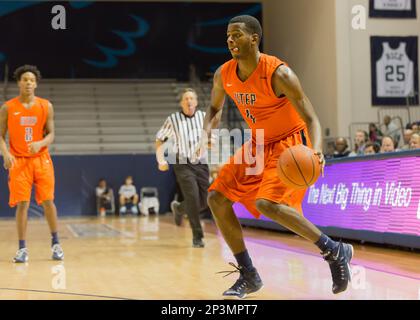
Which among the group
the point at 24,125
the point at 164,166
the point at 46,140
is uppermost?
the point at 24,125

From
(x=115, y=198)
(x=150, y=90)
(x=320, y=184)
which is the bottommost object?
(x=115, y=198)

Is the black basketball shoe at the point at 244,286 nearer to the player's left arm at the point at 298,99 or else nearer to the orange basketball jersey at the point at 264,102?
the orange basketball jersey at the point at 264,102

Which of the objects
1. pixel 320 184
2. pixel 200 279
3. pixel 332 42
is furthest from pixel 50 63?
pixel 200 279

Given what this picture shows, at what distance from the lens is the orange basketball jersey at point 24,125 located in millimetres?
7504

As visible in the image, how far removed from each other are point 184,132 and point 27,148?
2.38 m

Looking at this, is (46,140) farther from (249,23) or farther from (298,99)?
(298,99)

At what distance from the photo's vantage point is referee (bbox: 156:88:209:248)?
912 centimetres

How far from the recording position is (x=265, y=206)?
4516 millimetres

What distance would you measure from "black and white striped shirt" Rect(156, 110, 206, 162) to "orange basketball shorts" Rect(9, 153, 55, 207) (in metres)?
2.06

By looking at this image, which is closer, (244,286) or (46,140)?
(244,286)

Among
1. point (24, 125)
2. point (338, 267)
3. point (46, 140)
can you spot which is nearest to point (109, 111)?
point (24, 125)

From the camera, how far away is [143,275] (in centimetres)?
609
